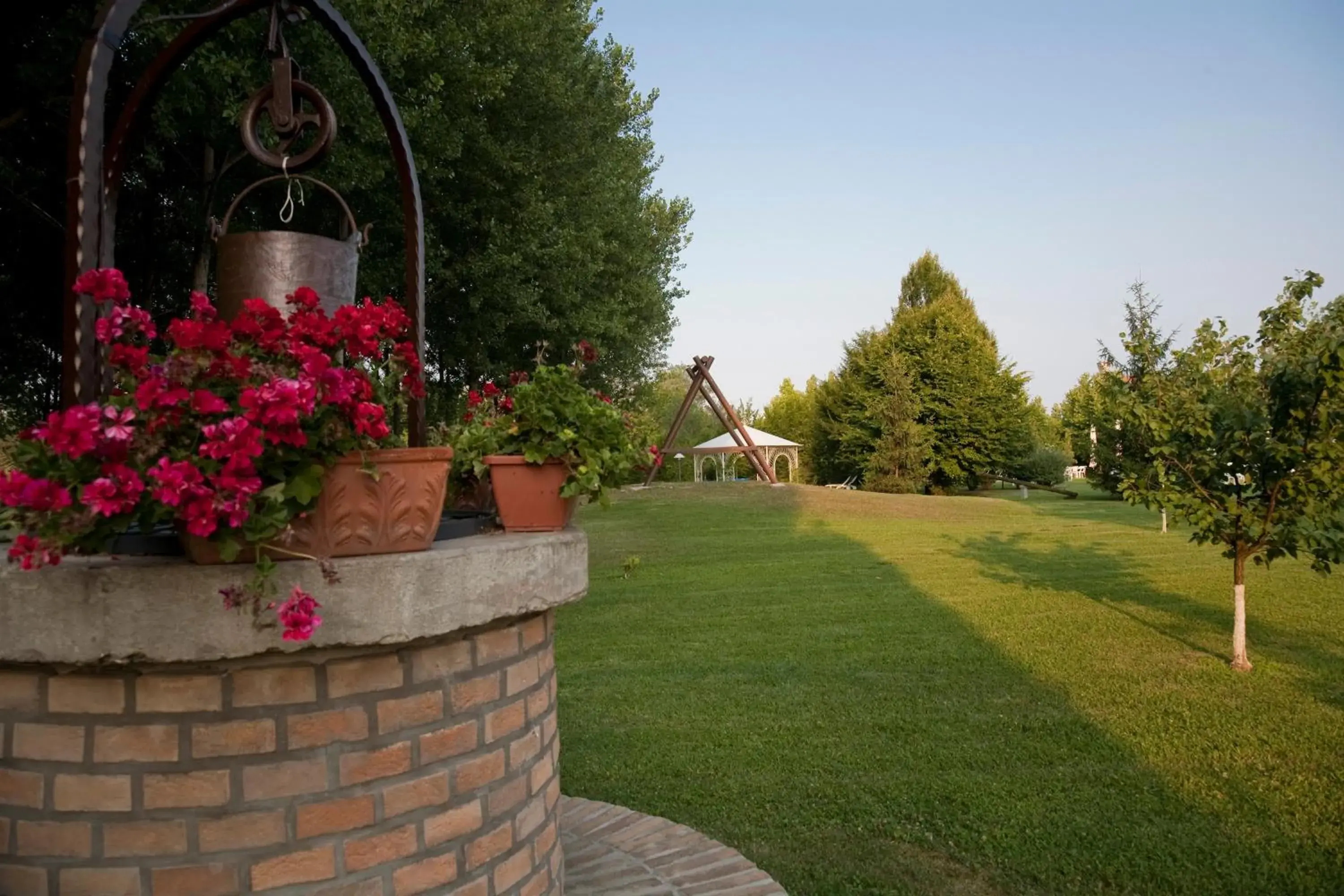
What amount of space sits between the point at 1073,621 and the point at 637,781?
635cm

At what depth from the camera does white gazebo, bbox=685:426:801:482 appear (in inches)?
1061

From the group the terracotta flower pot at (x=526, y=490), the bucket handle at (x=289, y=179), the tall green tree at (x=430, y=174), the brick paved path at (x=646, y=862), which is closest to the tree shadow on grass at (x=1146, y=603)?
the brick paved path at (x=646, y=862)

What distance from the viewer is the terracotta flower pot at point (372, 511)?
205cm

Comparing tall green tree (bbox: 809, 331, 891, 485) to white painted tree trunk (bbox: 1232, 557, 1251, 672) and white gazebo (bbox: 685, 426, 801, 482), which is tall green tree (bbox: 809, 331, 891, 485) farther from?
white painted tree trunk (bbox: 1232, 557, 1251, 672)

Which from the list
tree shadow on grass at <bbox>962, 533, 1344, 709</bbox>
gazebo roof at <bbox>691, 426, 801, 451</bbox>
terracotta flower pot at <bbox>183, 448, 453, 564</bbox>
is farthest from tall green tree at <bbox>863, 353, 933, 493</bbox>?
terracotta flower pot at <bbox>183, 448, 453, 564</bbox>

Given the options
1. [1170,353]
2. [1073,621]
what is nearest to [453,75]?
[1170,353]

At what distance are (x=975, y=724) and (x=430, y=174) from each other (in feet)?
29.3

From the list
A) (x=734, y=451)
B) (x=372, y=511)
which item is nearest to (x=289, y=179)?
(x=372, y=511)

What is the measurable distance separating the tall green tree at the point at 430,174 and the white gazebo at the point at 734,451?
9948 mm

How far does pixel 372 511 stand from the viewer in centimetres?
217

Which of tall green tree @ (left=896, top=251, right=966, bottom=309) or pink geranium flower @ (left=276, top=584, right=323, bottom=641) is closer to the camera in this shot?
pink geranium flower @ (left=276, top=584, right=323, bottom=641)

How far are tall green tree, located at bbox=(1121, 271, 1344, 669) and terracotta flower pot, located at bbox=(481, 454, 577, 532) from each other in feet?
21.1

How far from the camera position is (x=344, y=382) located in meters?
1.92

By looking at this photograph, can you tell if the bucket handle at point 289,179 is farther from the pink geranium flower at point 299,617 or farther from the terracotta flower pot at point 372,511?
the pink geranium flower at point 299,617
